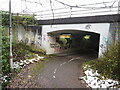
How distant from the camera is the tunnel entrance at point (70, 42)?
40.8 feet

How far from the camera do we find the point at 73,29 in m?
9.28

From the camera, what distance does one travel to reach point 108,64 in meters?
5.33

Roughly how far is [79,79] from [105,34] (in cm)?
408

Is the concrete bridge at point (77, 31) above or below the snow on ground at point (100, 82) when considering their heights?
above

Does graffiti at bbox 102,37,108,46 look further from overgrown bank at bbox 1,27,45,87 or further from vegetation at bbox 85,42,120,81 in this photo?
overgrown bank at bbox 1,27,45,87

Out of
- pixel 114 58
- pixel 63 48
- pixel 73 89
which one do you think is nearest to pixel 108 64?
pixel 114 58

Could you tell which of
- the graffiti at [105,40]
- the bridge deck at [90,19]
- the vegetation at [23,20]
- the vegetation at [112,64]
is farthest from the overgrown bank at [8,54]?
the graffiti at [105,40]

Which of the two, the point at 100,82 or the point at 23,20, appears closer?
the point at 100,82

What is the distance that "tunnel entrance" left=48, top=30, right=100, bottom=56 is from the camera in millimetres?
12427

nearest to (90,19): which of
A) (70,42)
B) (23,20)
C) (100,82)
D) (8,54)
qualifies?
(100,82)

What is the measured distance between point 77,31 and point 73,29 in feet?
7.22

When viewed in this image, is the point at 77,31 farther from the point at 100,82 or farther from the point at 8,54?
the point at 8,54

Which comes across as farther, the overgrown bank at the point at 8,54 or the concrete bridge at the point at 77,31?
the concrete bridge at the point at 77,31

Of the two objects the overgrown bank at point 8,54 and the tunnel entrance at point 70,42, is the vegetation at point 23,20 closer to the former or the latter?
the overgrown bank at point 8,54
